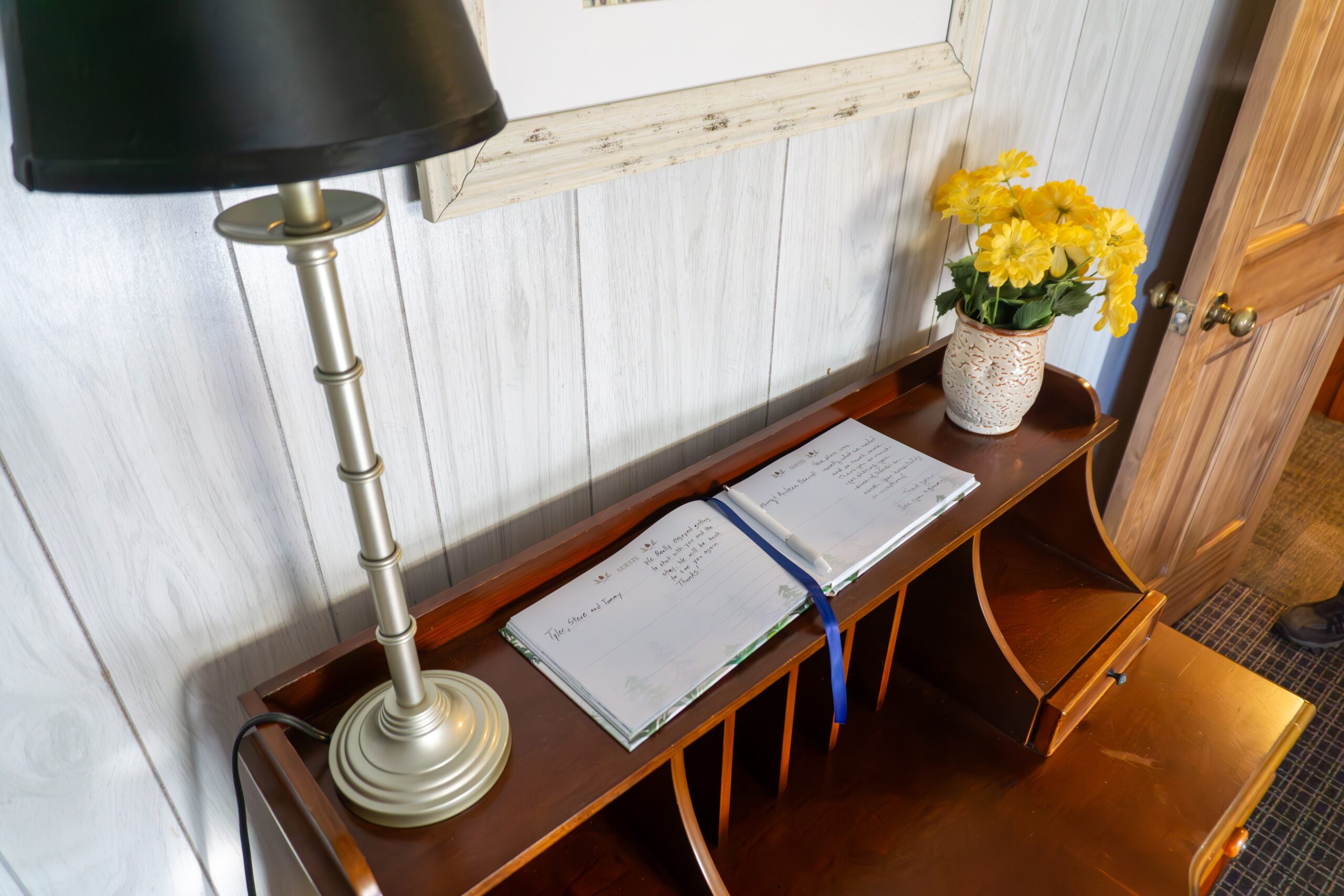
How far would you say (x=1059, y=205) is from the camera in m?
0.94

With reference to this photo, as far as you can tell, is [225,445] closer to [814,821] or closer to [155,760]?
[155,760]

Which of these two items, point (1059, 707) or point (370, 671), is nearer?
point (370, 671)

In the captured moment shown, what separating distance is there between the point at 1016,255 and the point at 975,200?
4.7 inches

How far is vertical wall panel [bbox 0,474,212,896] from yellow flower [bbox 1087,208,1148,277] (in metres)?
0.98

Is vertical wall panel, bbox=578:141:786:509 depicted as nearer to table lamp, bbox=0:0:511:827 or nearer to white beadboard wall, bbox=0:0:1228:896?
white beadboard wall, bbox=0:0:1228:896

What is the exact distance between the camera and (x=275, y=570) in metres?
0.69

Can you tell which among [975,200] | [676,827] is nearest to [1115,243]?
[975,200]

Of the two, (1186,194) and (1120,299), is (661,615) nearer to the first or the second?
(1120,299)

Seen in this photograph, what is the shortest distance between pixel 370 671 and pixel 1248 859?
5.67 feet

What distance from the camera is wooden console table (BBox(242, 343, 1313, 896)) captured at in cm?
62

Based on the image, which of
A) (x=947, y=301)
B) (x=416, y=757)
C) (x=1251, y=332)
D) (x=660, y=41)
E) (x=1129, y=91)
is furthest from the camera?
(x=1251, y=332)

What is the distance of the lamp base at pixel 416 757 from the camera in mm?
576

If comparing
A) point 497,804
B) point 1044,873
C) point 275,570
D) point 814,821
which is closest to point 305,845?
point 497,804

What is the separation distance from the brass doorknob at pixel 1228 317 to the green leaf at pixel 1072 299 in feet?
1.97
